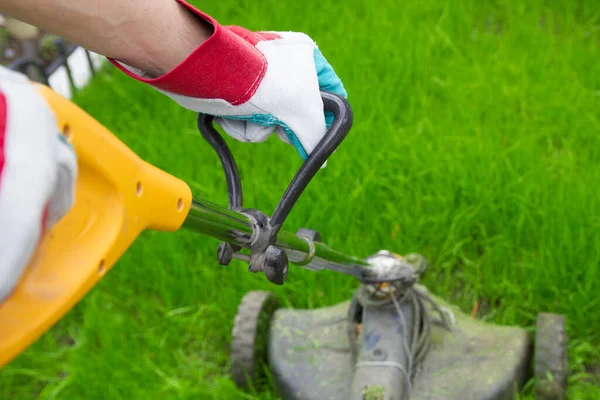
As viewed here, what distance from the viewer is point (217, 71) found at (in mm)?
1206

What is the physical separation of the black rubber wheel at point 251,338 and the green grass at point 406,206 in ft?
0.26

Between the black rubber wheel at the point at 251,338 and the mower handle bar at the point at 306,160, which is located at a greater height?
the mower handle bar at the point at 306,160

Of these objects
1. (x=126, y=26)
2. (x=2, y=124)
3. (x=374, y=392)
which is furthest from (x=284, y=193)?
(x=374, y=392)

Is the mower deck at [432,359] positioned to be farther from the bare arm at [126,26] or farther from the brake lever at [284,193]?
the bare arm at [126,26]

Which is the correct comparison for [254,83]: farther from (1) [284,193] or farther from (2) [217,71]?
(1) [284,193]

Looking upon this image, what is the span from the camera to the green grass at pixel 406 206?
2.30 m

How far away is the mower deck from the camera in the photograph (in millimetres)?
1970

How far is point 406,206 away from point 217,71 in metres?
1.49

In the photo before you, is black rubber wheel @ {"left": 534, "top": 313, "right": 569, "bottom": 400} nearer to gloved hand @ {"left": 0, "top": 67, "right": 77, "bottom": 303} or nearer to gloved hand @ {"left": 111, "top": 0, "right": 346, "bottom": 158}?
gloved hand @ {"left": 111, "top": 0, "right": 346, "bottom": 158}

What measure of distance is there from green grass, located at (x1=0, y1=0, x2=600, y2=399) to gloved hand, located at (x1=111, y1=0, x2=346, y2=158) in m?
1.15

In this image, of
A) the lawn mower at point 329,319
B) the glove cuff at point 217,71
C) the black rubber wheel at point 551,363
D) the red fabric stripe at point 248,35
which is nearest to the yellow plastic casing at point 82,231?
the lawn mower at point 329,319

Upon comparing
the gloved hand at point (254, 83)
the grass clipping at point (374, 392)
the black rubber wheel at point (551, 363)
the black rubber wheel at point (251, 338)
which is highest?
the gloved hand at point (254, 83)

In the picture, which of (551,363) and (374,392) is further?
(551,363)

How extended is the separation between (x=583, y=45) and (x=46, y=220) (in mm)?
2842
